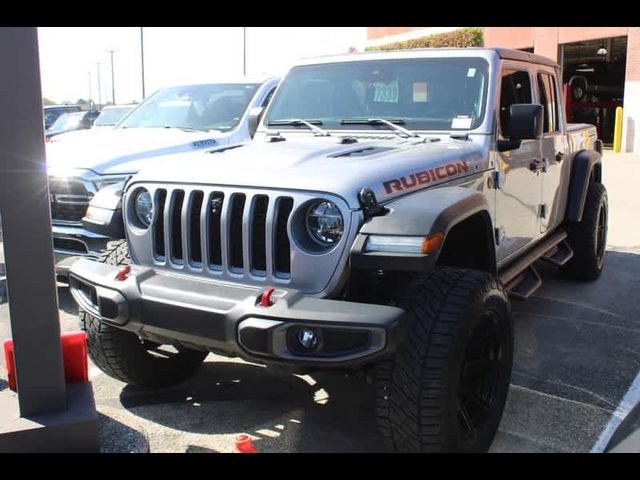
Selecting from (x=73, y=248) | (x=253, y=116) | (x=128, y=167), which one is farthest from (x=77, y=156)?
(x=253, y=116)

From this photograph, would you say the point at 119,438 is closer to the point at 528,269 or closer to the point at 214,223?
the point at 214,223

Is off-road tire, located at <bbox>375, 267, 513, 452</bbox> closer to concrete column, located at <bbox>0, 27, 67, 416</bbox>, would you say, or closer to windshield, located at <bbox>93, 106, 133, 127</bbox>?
concrete column, located at <bbox>0, 27, 67, 416</bbox>

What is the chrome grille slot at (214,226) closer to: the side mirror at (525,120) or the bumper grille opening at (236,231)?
the bumper grille opening at (236,231)

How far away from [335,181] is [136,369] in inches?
64.2

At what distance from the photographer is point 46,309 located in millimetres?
2561

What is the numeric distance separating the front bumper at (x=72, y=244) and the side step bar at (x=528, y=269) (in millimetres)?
2963

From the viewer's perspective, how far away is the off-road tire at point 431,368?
261 cm

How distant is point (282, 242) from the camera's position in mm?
2871

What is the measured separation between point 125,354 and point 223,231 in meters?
1.05

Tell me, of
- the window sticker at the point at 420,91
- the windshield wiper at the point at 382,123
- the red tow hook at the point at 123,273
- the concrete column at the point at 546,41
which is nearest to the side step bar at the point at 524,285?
the windshield wiper at the point at 382,123

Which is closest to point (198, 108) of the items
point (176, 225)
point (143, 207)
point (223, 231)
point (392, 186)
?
point (143, 207)

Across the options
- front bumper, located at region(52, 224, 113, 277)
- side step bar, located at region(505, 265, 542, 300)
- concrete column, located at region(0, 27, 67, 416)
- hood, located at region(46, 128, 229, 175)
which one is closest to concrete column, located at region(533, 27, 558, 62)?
hood, located at region(46, 128, 229, 175)
